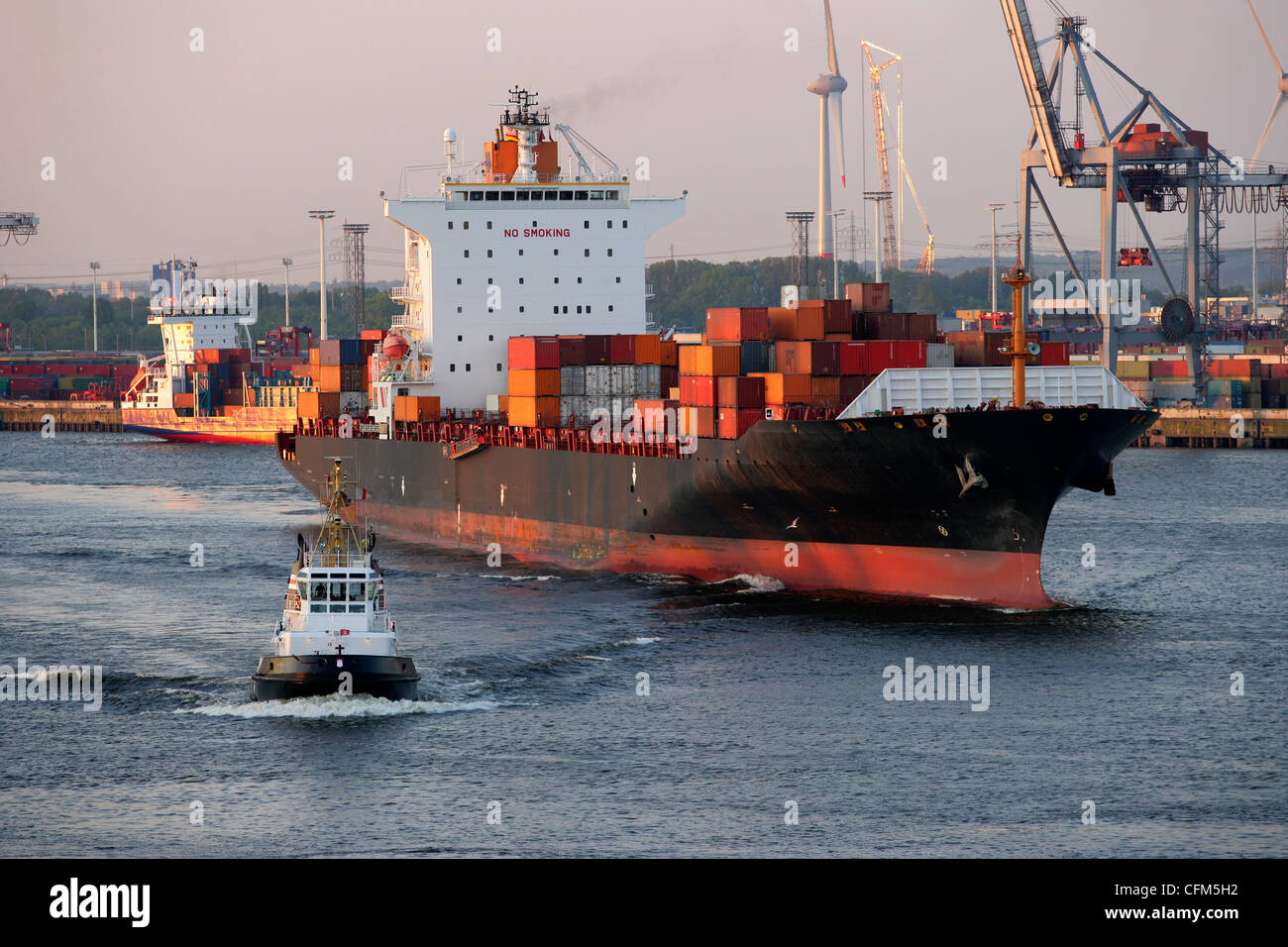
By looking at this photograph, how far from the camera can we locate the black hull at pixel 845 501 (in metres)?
36.0

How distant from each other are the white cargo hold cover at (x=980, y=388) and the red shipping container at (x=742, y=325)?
4.20 m

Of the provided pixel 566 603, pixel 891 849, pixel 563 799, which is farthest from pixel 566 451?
pixel 891 849

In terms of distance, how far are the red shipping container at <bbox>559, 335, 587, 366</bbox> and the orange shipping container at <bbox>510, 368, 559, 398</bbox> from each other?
543mm

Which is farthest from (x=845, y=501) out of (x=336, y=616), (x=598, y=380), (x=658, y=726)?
(x=336, y=616)

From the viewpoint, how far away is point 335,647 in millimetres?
28344

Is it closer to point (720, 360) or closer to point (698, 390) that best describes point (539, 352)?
point (698, 390)

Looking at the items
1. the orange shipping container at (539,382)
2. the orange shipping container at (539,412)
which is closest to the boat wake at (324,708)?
the orange shipping container at (539,412)

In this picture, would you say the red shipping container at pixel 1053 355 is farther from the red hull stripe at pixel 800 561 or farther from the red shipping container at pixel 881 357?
the red hull stripe at pixel 800 561

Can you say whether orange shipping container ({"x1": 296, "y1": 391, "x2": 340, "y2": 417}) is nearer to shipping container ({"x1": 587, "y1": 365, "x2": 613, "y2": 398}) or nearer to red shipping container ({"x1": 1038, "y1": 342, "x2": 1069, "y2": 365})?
shipping container ({"x1": 587, "y1": 365, "x2": 613, "y2": 398})

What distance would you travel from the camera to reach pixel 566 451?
4778cm

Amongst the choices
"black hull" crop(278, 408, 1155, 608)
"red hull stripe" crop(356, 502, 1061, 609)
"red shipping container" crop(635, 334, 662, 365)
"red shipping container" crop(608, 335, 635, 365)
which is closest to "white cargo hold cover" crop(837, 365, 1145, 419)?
"black hull" crop(278, 408, 1155, 608)

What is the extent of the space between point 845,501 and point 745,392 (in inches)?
180

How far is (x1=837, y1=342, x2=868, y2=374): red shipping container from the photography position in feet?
130
